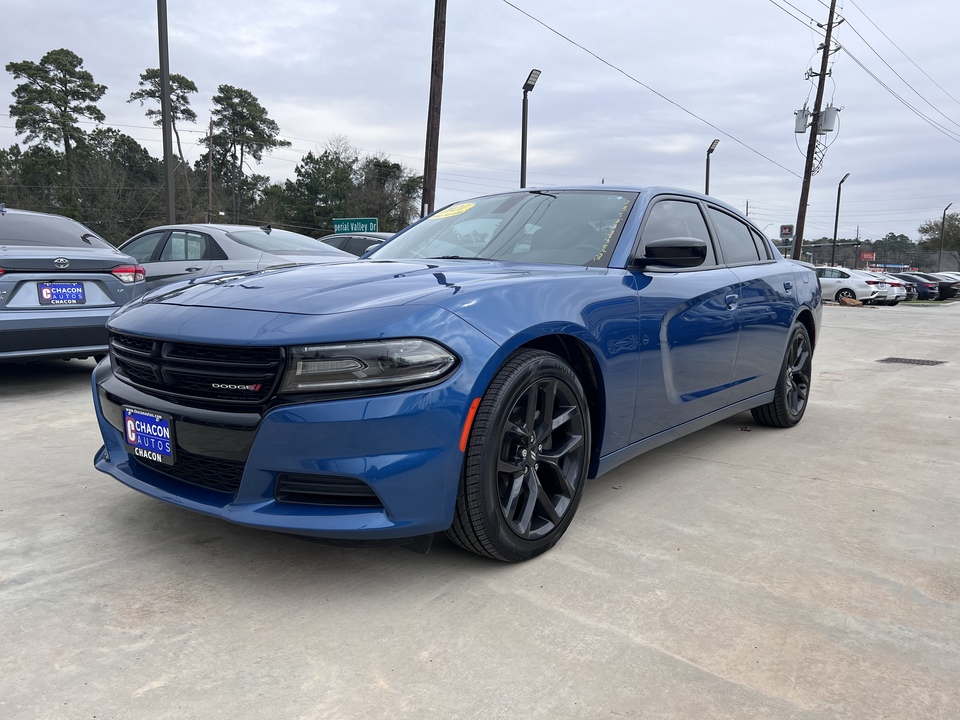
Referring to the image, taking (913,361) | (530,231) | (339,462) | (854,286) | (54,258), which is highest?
(530,231)

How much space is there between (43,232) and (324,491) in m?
4.69

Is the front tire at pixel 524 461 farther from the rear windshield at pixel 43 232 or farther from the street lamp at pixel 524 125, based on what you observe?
the street lamp at pixel 524 125

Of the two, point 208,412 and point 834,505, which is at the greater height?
point 208,412

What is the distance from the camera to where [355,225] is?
19531mm

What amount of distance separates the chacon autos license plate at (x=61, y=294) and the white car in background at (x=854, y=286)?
2594cm

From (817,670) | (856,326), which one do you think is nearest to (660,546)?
(817,670)

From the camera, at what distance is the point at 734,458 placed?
419 cm

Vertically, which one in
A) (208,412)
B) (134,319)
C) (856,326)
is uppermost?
(134,319)

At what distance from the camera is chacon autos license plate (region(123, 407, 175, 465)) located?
241 centimetres

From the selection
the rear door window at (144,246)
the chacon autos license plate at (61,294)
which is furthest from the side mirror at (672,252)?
the rear door window at (144,246)

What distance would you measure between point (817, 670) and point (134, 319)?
8.08ft

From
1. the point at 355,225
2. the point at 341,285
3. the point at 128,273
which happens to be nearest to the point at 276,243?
the point at 128,273

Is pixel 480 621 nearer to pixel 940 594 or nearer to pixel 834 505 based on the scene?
pixel 940 594

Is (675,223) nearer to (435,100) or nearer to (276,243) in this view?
(276,243)
